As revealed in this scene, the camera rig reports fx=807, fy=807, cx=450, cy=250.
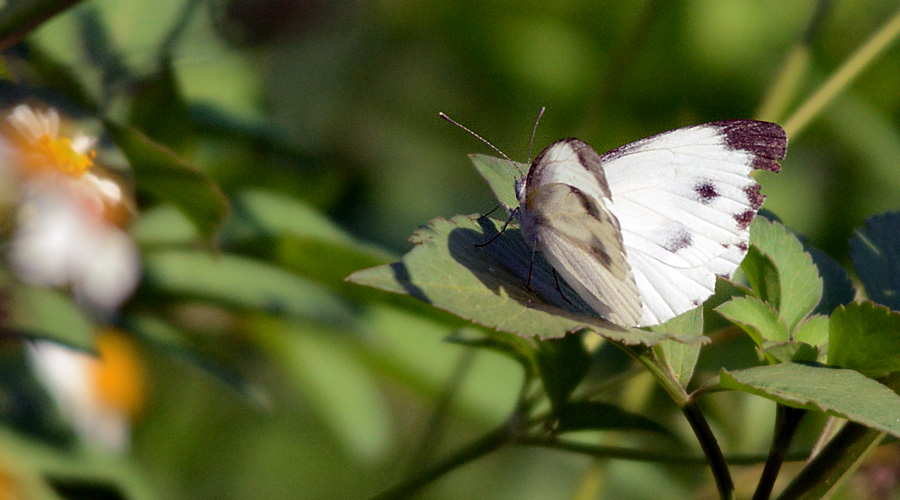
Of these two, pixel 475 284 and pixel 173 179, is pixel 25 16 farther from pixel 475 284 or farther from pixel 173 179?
pixel 475 284

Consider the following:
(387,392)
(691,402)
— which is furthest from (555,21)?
(691,402)

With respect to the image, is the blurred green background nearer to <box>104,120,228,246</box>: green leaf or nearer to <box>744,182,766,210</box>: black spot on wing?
<box>104,120,228,246</box>: green leaf

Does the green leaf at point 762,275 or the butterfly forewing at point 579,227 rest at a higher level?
the butterfly forewing at point 579,227

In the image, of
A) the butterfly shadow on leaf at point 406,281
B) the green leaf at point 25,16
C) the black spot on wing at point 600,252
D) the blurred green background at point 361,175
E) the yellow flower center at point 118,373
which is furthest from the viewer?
the yellow flower center at point 118,373

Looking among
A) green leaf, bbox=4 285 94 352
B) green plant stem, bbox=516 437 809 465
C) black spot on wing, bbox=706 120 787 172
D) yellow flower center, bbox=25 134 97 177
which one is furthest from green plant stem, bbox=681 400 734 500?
yellow flower center, bbox=25 134 97 177

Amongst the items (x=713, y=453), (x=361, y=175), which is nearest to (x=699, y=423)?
(x=713, y=453)

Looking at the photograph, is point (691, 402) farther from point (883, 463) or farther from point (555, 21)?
point (555, 21)

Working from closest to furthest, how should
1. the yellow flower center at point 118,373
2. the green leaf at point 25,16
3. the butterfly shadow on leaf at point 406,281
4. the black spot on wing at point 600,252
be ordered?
the butterfly shadow on leaf at point 406,281 → the green leaf at point 25,16 → the black spot on wing at point 600,252 → the yellow flower center at point 118,373

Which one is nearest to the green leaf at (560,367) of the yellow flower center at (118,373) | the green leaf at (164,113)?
the green leaf at (164,113)

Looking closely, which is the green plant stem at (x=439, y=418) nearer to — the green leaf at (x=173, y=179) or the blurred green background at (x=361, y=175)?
the blurred green background at (x=361, y=175)
